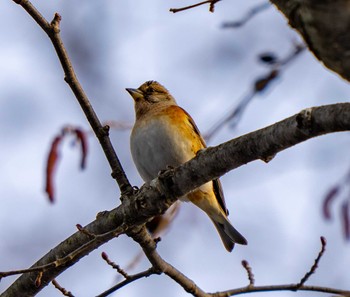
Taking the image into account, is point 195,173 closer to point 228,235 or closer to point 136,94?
point 228,235

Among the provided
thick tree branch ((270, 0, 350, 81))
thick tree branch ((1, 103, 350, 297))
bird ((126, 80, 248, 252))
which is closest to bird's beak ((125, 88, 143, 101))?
bird ((126, 80, 248, 252))

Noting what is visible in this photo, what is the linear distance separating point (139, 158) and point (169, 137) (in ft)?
1.01

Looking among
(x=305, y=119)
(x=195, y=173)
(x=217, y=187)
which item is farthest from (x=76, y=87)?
(x=217, y=187)

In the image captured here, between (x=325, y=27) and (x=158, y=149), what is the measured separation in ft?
12.7

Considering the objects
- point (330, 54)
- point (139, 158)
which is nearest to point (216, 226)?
point (139, 158)

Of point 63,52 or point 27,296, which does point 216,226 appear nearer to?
point 27,296

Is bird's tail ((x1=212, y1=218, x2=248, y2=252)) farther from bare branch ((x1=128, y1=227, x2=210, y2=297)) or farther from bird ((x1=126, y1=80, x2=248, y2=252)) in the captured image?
bare branch ((x1=128, y1=227, x2=210, y2=297))

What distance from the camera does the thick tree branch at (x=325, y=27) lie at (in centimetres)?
178

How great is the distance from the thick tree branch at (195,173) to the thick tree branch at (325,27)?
1.98 feet

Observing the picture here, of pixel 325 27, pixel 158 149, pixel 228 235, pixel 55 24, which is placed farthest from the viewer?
pixel 228 235

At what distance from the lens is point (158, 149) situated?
5664 millimetres

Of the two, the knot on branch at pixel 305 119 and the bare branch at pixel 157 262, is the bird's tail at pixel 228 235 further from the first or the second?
the knot on branch at pixel 305 119

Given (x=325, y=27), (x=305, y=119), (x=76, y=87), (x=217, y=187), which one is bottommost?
Answer: (x=325, y=27)

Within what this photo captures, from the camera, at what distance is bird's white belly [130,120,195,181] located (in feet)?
18.6
